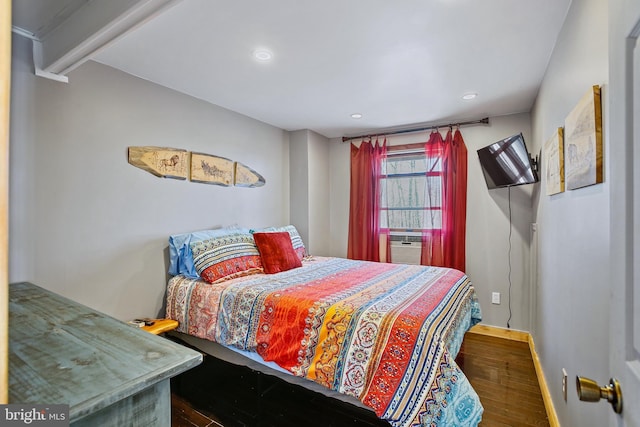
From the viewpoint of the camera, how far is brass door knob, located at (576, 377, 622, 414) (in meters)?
0.65

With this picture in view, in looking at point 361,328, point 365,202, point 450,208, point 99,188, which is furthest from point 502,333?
point 99,188

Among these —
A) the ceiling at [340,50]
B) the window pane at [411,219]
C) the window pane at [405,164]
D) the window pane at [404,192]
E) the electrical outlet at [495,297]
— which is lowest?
the electrical outlet at [495,297]

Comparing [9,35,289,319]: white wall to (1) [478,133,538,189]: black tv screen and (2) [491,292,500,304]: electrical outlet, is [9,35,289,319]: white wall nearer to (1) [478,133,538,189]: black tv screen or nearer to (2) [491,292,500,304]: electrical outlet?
(1) [478,133,538,189]: black tv screen

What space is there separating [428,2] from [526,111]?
2.38 m

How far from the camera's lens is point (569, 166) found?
152cm

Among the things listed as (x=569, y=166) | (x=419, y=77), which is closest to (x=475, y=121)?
(x=419, y=77)

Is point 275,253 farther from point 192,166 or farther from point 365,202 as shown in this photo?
point 365,202

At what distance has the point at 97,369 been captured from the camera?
79 centimetres

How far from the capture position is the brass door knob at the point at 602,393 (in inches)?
25.5

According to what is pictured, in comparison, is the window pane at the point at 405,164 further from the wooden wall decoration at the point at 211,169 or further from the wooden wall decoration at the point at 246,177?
the wooden wall decoration at the point at 211,169

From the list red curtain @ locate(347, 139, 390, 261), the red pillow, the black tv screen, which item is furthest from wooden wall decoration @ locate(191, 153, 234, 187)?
the black tv screen

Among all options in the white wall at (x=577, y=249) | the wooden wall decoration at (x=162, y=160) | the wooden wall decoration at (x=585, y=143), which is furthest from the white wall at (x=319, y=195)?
the wooden wall decoration at (x=585, y=143)

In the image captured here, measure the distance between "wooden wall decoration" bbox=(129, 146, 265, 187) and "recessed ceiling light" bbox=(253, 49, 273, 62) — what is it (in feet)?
3.73

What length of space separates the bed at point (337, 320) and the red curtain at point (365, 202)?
3.43 ft
